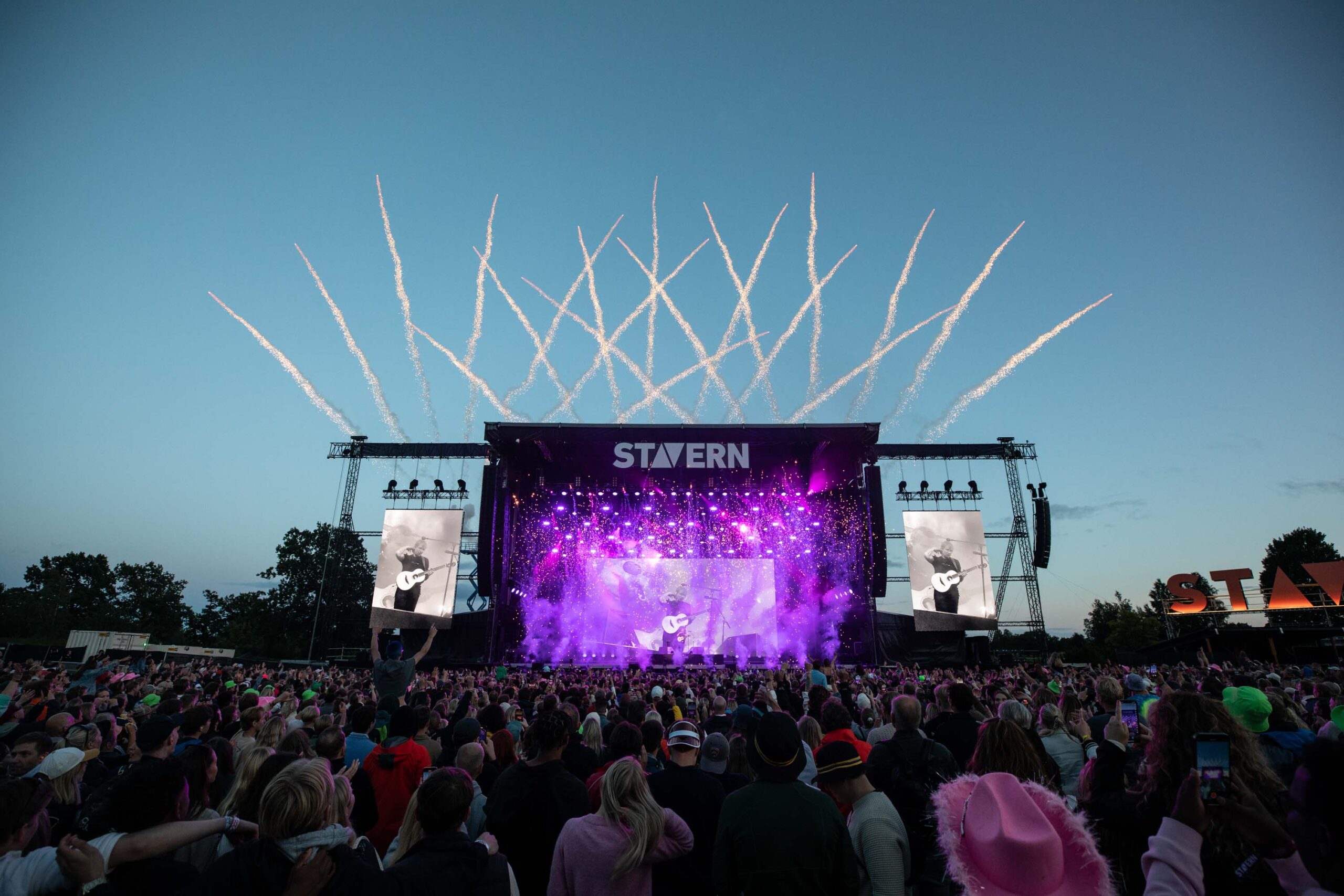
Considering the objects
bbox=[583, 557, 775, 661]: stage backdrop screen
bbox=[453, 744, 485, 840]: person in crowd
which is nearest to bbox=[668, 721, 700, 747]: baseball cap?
bbox=[453, 744, 485, 840]: person in crowd

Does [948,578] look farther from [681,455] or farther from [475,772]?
[475,772]

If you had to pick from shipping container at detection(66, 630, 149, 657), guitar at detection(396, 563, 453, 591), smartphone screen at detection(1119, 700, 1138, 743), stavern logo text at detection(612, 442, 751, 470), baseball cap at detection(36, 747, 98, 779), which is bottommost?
shipping container at detection(66, 630, 149, 657)

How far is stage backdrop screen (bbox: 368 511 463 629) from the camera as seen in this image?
29.8 m

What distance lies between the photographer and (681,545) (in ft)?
104

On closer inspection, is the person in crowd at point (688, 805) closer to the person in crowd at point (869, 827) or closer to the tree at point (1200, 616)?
the person in crowd at point (869, 827)

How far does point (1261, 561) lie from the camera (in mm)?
64000

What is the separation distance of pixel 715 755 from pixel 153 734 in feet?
11.9

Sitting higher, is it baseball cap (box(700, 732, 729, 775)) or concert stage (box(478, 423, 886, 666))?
concert stage (box(478, 423, 886, 666))

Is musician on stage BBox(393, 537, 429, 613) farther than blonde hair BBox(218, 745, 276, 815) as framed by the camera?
Yes

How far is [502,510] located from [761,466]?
1066 cm

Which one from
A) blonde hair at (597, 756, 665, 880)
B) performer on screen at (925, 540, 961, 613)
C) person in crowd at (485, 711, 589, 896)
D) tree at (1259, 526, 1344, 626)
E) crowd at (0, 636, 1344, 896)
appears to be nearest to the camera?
crowd at (0, 636, 1344, 896)

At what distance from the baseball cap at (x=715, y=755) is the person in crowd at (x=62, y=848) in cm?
281

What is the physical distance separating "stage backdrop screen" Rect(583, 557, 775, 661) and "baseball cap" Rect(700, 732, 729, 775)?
2544 cm

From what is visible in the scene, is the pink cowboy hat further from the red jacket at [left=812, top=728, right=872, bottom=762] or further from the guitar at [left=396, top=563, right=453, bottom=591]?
the guitar at [left=396, top=563, right=453, bottom=591]
